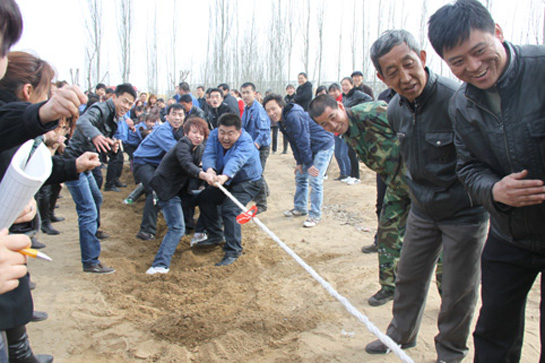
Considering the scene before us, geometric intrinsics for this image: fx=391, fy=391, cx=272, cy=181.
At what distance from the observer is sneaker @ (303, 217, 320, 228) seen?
19.6ft

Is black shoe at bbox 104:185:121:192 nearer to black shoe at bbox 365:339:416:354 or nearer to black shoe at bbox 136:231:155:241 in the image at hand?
black shoe at bbox 136:231:155:241

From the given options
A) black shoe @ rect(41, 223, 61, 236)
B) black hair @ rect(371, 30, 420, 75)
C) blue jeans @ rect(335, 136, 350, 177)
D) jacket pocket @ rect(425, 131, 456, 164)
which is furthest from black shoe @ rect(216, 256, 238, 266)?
blue jeans @ rect(335, 136, 350, 177)

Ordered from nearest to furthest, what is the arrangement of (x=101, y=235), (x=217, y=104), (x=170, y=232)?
(x=170, y=232), (x=101, y=235), (x=217, y=104)

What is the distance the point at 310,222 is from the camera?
6.02m

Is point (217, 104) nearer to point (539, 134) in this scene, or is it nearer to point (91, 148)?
point (91, 148)

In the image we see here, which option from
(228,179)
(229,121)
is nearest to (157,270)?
(228,179)

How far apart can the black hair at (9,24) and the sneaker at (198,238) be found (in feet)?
13.6

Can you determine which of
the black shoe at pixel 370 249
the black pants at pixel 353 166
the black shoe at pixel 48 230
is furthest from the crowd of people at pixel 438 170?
the black pants at pixel 353 166

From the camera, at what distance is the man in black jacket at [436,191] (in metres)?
2.28

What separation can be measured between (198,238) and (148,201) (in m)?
0.91

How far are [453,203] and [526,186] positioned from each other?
31.1 inches

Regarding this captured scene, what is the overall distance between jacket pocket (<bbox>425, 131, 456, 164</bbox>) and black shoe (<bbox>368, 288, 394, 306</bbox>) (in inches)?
61.8

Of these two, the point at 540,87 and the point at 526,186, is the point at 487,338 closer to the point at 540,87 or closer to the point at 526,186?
the point at 526,186

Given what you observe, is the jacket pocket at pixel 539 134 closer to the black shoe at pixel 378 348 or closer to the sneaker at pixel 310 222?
the black shoe at pixel 378 348
